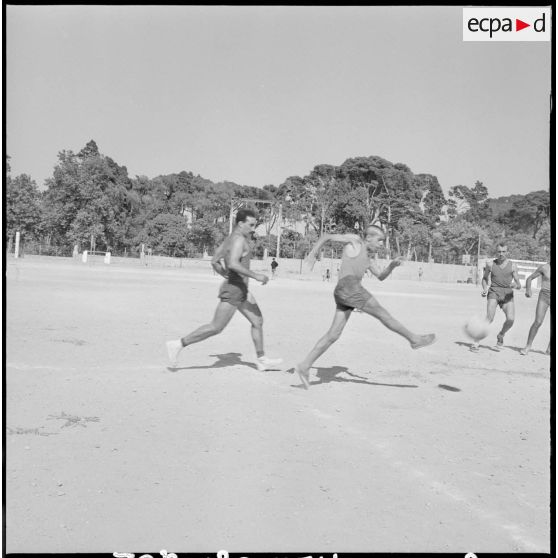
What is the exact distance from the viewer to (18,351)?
7086 millimetres

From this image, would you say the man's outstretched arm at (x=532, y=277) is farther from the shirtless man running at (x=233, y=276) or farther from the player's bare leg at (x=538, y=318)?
the shirtless man running at (x=233, y=276)

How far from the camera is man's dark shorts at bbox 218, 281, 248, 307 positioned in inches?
250

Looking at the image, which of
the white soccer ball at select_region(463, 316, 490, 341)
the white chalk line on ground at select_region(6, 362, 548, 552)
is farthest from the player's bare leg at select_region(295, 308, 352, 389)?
the white soccer ball at select_region(463, 316, 490, 341)

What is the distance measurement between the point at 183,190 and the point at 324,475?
3876cm

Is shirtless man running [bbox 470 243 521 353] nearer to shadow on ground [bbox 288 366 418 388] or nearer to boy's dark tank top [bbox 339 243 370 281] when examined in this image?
shadow on ground [bbox 288 366 418 388]

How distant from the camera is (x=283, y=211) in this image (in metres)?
35.7

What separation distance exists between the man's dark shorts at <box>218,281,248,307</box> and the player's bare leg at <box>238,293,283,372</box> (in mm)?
123

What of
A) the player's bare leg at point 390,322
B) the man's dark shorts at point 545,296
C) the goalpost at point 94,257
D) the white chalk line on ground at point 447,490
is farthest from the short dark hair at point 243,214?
the goalpost at point 94,257

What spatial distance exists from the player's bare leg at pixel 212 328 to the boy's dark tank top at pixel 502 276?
197 inches

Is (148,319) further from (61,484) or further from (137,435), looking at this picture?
(61,484)

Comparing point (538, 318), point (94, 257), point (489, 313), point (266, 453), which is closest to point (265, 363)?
point (266, 453)

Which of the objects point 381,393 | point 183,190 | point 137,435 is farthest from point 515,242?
point 137,435

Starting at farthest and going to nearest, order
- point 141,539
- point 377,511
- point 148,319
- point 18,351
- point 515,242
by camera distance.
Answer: point 515,242, point 148,319, point 18,351, point 377,511, point 141,539

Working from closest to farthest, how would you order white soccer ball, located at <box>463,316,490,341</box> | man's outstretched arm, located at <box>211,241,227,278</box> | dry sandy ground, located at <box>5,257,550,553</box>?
1. dry sandy ground, located at <box>5,257,550,553</box>
2. man's outstretched arm, located at <box>211,241,227,278</box>
3. white soccer ball, located at <box>463,316,490,341</box>
